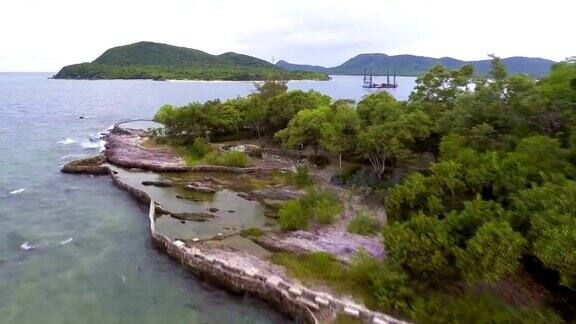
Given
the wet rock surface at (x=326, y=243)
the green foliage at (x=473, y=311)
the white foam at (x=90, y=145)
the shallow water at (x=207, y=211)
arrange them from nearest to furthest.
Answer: the green foliage at (x=473, y=311)
the wet rock surface at (x=326, y=243)
the shallow water at (x=207, y=211)
the white foam at (x=90, y=145)

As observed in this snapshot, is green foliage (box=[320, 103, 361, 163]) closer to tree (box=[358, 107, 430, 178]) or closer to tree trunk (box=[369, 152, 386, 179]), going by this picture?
tree (box=[358, 107, 430, 178])

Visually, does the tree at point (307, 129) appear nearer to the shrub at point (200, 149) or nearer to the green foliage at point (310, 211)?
the shrub at point (200, 149)

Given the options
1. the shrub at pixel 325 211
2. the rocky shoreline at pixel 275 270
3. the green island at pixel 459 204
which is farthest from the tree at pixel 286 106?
the shrub at pixel 325 211

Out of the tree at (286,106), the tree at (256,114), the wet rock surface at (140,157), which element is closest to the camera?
the wet rock surface at (140,157)

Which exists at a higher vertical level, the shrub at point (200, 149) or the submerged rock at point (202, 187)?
the shrub at point (200, 149)

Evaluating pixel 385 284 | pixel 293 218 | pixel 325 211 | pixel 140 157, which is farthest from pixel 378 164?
pixel 140 157
